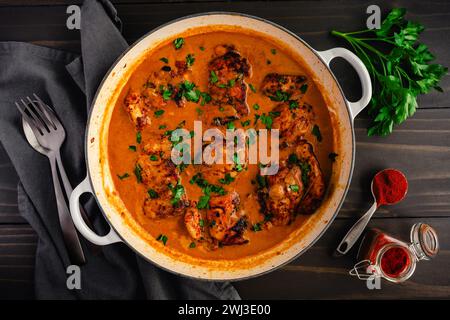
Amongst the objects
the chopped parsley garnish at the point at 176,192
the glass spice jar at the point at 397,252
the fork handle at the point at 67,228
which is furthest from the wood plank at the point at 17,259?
the glass spice jar at the point at 397,252

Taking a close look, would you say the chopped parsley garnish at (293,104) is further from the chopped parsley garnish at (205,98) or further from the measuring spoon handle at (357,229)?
the measuring spoon handle at (357,229)

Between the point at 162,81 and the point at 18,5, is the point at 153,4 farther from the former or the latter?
the point at 18,5

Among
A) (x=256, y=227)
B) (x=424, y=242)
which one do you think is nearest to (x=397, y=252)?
(x=424, y=242)

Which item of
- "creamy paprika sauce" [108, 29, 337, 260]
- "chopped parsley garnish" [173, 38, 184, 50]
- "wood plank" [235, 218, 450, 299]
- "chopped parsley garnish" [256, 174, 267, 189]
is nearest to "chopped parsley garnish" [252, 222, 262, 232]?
"creamy paprika sauce" [108, 29, 337, 260]

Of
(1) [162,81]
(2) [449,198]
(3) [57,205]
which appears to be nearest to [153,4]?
(1) [162,81]

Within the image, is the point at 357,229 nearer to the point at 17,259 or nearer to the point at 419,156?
the point at 419,156

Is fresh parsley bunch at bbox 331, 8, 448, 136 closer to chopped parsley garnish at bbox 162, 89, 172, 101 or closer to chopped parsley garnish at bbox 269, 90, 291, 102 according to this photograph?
chopped parsley garnish at bbox 269, 90, 291, 102
